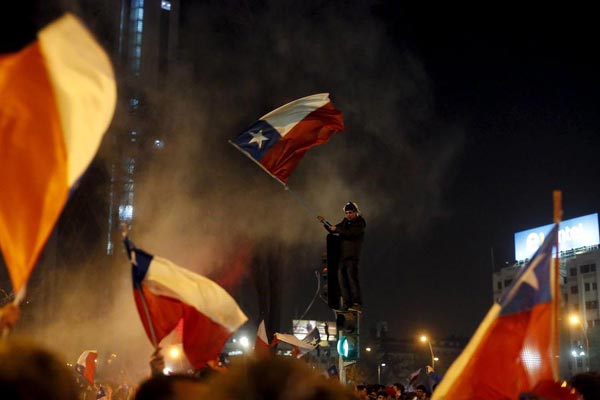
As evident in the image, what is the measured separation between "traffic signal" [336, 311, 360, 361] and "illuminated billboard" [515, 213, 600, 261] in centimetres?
5429

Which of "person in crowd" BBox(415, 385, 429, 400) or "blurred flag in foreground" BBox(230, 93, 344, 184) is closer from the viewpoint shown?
"person in crowd" BBox(415, 385, 429, 400)

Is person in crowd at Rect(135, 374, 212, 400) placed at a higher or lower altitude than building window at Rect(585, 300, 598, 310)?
higher

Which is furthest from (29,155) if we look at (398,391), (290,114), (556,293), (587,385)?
(398,391)

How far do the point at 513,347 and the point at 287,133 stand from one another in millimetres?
5783

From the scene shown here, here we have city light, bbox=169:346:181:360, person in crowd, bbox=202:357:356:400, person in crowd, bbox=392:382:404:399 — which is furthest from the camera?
person in crowd, bbox=392:382:404:399

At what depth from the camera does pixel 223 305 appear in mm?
4148

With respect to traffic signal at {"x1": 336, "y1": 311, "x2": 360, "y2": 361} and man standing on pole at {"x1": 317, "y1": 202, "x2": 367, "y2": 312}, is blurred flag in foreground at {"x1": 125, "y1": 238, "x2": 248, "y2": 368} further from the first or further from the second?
man standing on pole at {"x1": 317, "y1": 202, "x2": 367, "y2": 312}

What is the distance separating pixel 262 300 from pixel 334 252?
8.61 metres

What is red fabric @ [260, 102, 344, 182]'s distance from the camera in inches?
364

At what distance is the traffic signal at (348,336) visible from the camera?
901cm

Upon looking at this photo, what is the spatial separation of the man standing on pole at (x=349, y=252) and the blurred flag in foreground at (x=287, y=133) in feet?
2.96

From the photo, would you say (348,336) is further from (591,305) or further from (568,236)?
(591,305)

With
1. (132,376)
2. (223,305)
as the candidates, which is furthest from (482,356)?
(132,376)

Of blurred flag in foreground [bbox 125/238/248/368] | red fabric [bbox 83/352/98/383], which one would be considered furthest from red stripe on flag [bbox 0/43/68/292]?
red fabric [bbox 83/352/98/383]
